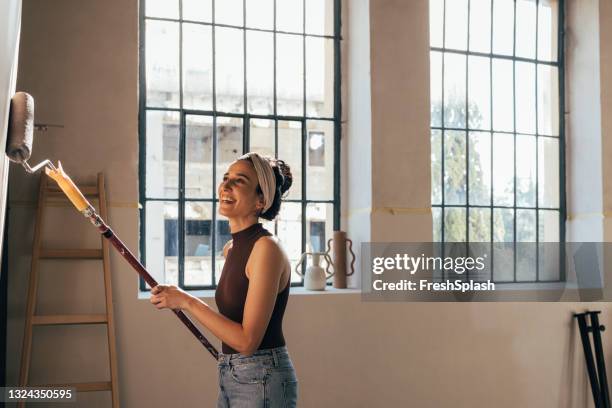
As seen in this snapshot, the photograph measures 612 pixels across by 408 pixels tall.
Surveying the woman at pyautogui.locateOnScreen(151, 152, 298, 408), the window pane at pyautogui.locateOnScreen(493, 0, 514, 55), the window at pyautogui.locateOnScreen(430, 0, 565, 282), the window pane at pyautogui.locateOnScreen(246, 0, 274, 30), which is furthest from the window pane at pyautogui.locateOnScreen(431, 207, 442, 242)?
the woman at pyautogui.locateOnScreen(151, 152, 298, 408)

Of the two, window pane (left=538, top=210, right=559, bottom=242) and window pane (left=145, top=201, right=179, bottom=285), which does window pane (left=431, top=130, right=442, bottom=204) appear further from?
window pane (left=145, top=201, right=179, bottom=285)

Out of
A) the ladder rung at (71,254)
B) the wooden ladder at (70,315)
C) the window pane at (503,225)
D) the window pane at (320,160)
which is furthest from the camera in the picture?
the window pane at (503,225)

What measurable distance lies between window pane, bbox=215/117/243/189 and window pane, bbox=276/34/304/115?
1.05 feet

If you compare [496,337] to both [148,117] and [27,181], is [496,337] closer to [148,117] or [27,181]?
[148,117]

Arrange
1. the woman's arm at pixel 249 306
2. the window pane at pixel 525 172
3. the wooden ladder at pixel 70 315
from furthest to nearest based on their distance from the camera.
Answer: the window pane at pixel 525 172, the wooden ladder at pixel 70 315, the woman's arm at pixel 249 306

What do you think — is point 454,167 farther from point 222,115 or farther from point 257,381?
point 257,381

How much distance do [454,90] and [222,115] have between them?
67.9 inches

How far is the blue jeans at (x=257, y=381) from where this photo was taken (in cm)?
196

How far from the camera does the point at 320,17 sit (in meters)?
4.34

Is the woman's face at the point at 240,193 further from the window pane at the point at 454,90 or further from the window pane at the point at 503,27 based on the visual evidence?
the window pane at the point at 503,27

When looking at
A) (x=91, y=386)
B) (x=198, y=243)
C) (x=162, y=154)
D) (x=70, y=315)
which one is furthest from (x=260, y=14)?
(x=91, y=386)

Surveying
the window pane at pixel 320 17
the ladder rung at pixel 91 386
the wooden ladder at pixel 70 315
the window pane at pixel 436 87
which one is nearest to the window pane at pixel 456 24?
the window pane at pixel 436 87

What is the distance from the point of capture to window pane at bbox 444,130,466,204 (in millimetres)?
4562

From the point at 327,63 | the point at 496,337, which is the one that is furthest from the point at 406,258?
the point at 327,63
